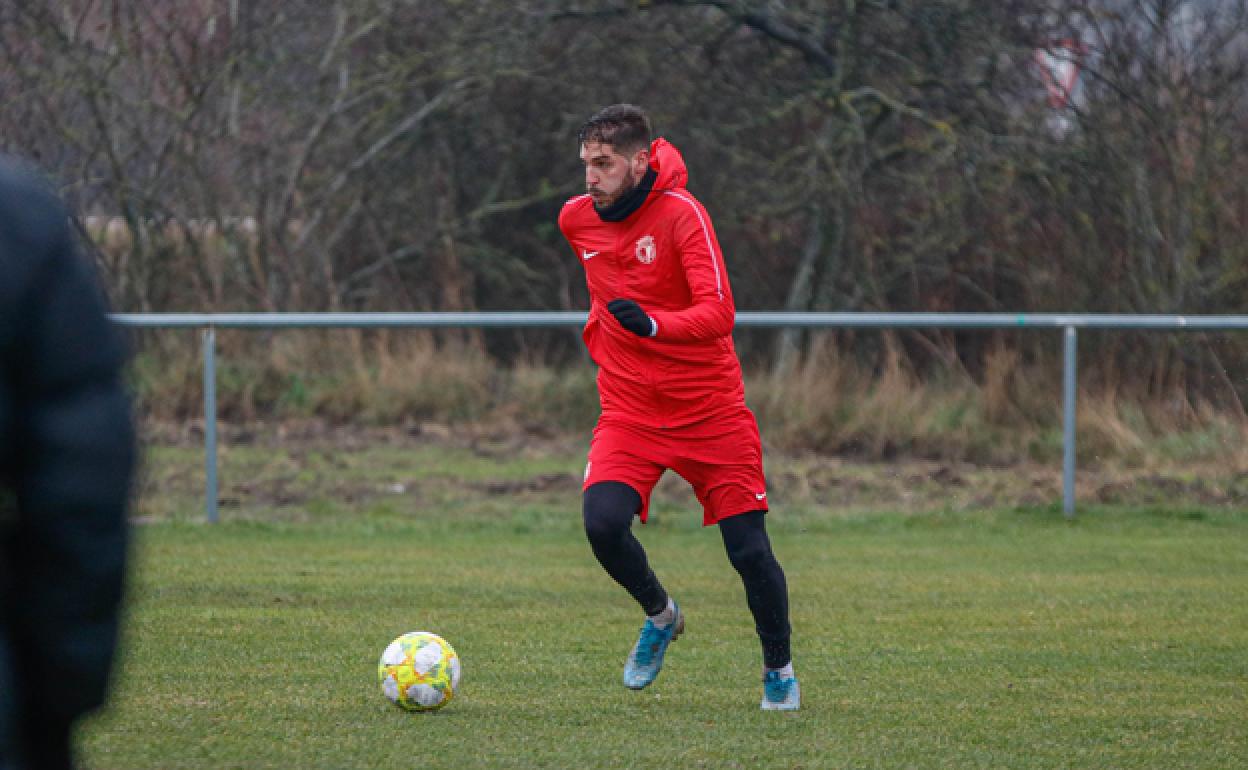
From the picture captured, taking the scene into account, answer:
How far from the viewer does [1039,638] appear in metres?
7.32

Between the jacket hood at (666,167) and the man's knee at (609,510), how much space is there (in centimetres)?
101

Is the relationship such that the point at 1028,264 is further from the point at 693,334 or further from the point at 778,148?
the point at 693,334

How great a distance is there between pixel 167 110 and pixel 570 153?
4.75 metres

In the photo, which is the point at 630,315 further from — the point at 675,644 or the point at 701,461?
the point at 675,644

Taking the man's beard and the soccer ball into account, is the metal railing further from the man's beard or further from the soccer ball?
the soccer ball

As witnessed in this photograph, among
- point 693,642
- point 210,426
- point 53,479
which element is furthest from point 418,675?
point 210,426

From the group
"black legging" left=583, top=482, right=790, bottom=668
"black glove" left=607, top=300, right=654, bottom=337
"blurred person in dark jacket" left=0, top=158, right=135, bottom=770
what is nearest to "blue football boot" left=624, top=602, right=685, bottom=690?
"black legging" left=583, top=482, right=790, bottom=668

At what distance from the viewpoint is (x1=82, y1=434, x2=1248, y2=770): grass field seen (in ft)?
16.9

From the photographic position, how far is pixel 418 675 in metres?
5.56

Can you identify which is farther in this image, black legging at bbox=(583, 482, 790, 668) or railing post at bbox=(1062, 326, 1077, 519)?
railing post at bbox=(1062, 326, 1077, 519)

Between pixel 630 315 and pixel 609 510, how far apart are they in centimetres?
78

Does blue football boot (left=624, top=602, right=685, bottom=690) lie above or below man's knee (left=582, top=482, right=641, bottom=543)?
below

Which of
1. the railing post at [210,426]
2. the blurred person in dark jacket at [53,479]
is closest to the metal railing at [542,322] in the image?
the railing post at [210,426]

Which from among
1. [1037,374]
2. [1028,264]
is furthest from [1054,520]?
[1028,264]
